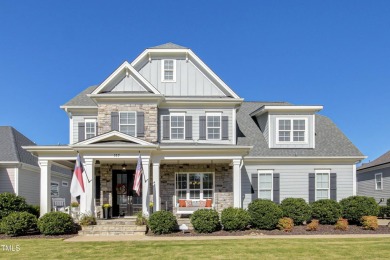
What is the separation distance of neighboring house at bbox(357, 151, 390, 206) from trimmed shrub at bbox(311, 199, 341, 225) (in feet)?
35.0

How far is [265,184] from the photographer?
23.5 m

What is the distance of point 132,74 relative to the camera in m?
22.3

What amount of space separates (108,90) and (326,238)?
41.1 ft

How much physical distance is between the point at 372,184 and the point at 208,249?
22683 millimetres

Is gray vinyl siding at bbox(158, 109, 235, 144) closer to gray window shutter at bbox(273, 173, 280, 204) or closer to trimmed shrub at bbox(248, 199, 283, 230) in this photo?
gray window shutter at bbox(273, 173, 280, 204)

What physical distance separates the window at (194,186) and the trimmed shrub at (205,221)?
154 inches

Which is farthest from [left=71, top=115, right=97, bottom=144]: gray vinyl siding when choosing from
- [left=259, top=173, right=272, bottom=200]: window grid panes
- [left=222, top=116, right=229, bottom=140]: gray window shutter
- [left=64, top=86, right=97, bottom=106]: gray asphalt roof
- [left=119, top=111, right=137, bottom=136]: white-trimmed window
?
[left=259, top=173, right=272, bottom=200]: window grid panes

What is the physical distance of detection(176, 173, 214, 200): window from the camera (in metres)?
22.9

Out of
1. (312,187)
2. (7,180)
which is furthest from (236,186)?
(7,180)

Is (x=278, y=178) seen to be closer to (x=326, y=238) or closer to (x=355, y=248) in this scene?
(x=326, y=238)

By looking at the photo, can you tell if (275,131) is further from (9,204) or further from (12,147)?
Answer: (12,147)

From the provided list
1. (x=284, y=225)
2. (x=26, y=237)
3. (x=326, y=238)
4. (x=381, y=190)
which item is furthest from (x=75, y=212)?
(x=381, y=190)

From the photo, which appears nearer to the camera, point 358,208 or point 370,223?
point 370,223

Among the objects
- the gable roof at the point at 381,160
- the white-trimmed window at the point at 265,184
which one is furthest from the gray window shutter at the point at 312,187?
the gable roof at the point at 381,160
